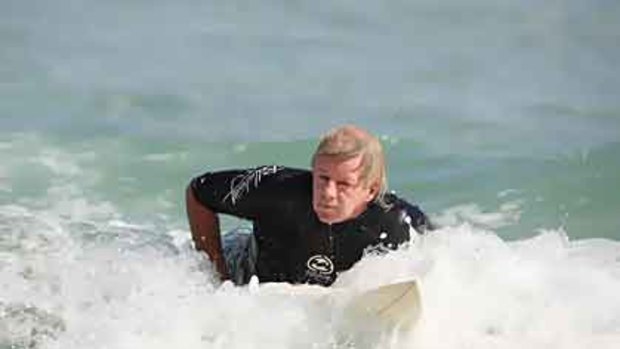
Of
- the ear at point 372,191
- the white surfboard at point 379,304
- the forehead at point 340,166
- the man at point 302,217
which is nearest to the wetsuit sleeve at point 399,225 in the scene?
the man at point 302,217

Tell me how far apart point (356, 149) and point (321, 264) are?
0.55 m

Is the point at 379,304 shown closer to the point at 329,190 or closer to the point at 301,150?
the point at 329,190

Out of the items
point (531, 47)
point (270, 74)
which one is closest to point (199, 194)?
point (270, 74)

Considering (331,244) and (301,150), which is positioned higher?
(331,244)

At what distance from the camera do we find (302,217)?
470cm

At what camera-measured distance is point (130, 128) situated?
9.13 metres

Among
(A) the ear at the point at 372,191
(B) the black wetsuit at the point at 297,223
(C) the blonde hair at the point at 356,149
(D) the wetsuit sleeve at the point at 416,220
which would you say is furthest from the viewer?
(D) the wetsuit sleeve at the point at 416,220

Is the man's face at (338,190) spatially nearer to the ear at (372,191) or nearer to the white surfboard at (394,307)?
the ear at (372,191)

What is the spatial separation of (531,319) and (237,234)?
45.2 inches

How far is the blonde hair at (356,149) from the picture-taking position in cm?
438

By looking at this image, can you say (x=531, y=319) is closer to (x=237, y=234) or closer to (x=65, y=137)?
(x=237, y=234)

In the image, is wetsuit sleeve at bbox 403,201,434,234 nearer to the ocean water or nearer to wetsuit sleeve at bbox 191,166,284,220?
the ocean water

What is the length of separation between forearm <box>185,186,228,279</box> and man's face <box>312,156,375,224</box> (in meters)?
0.43

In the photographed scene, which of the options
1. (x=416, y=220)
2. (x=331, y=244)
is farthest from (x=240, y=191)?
(x=416, y=220)
